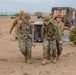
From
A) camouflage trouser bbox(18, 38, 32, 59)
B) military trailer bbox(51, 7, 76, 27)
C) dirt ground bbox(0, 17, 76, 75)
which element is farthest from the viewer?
military trailer bbox(51, 7, 76, 27)

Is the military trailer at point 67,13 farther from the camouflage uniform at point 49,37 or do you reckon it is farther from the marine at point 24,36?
the marine at point 24,36

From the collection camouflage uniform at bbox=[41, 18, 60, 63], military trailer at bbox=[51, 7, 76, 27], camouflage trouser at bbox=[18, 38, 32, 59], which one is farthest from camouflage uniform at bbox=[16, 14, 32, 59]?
military trailer at bbox=[51, 7, 76, 27]

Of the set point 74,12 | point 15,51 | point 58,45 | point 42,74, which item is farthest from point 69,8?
point 42,74

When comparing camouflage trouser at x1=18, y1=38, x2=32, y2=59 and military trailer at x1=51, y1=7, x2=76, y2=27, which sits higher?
camouflage trouser at x1=18, y1=38, x2=32, y2=59

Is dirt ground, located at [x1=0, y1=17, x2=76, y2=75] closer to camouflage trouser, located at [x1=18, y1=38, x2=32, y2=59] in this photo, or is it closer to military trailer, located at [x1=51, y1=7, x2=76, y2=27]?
camouflage trouser, located at [x1=18, y1=38, x2=32, y2=59]

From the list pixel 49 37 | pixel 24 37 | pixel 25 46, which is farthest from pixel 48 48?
pixel 24 37

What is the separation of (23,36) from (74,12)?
18.8m

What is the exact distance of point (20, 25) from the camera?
9703 millimetres

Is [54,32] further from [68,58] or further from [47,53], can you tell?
[68,58]

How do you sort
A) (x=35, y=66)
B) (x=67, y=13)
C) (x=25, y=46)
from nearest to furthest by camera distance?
1. (x=35, y=66)
2. (x=25, y=46)
3. (x=67, y=13)

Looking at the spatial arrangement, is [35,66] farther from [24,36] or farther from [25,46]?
[24,36]

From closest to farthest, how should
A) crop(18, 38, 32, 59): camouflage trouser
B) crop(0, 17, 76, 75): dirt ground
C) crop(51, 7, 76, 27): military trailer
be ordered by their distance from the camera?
crop(0, 17, 76, 75): dirt ground
crop(18, 38, 32, 59): camouflage trouser
crop(51, 7, 76, 27): military trailer

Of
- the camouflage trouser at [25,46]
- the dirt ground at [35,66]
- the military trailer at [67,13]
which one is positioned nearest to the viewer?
the dirt ground at [35,66]

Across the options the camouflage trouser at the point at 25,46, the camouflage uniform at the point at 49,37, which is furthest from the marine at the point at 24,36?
the camouflage uniform at the point at 49,37
